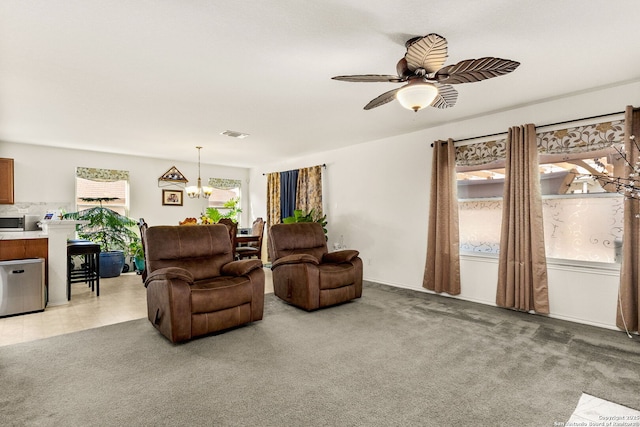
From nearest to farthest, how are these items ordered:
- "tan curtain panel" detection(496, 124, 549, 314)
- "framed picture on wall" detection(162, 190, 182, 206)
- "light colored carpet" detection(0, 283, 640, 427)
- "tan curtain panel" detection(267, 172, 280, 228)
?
"light colored carpet" detection(0, 283, 640, 427) → "tan curtain panel" detection(496, 124, 549, 314) → "framed picture on wall" detection(162, 190, 182, 206) → "tan curtain panel" detection(267, 172, 280, 228)

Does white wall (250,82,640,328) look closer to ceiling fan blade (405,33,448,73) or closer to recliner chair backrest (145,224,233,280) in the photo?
ceiling fan blade (405,33,448,73)

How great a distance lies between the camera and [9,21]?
6.92 ft

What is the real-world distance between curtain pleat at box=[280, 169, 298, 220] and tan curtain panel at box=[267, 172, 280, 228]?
173mm

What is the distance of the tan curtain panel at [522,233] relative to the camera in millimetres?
3590

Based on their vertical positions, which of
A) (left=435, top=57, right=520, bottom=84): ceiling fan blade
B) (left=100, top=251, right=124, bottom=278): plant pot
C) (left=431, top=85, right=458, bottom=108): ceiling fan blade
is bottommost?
(left=100, top=251, right=124, bottom=278): plant pot

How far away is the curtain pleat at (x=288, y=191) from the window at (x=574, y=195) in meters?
3.81

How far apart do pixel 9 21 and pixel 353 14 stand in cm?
225

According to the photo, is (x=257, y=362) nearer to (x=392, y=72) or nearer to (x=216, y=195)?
(x=392, y=72)

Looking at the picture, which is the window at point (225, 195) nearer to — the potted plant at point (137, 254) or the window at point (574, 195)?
the potted plant at point (137, 254)

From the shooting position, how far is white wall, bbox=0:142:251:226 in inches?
219

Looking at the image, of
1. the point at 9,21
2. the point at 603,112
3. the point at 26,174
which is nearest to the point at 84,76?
the point at 9,21

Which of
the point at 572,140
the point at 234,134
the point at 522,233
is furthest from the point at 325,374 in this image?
the point at 234,134

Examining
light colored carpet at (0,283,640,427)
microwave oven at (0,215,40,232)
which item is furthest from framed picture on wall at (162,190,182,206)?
light colored carpet at (0,283,640,427)

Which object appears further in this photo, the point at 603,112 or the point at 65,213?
the point at 65,213
